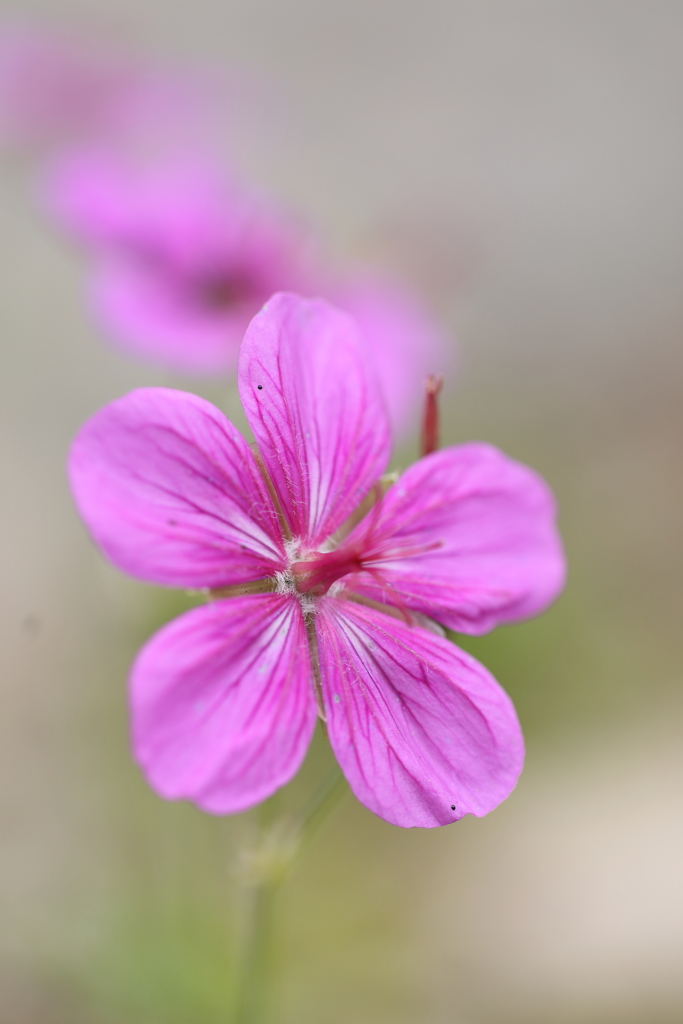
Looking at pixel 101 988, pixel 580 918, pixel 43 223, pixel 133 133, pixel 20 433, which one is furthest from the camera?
pixel 43 223

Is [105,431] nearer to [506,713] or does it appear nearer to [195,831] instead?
[506,713]

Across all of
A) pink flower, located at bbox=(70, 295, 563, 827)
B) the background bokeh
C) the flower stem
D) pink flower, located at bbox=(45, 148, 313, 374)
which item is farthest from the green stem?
pink flower, located at bbox=(45, 148, 313, 374)

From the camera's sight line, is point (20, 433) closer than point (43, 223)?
Yes

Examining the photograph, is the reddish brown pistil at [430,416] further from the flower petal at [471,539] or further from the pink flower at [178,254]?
the pink flower at [178,254]

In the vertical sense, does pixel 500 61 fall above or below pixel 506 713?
above

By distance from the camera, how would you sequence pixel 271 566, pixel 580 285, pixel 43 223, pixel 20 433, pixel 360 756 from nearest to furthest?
pixel 360 756
pixel 271 566
pixel 20 433
pixel 43 223
pixel 580 285

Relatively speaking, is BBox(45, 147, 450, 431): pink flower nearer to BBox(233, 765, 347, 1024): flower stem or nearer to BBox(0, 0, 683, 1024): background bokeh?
BBox(0, 0, 683, 1024): background bokeh

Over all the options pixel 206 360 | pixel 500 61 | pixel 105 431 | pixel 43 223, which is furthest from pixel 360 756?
pixel 500 61

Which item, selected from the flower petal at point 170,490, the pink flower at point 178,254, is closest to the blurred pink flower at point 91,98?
the pink flower at point 178,254
